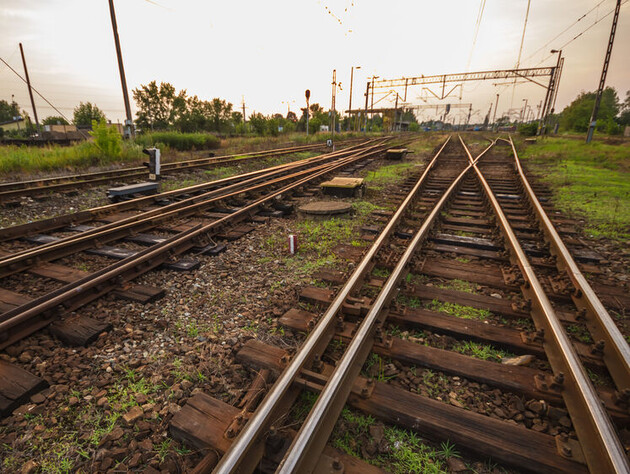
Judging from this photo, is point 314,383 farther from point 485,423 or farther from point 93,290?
point 93,290

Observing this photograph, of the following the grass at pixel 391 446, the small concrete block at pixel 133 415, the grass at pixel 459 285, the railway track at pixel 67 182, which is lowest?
the small concrete block at pixel 133 415

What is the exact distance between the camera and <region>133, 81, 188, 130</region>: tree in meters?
69.8

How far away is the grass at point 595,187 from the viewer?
19.1 ft

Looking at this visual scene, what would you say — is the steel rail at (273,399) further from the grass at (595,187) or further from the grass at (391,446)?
the grass at (595,187)

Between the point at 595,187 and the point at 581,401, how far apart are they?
968 cm

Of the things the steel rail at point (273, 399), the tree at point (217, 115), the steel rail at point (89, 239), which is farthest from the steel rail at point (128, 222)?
the tree at point (217, 115)

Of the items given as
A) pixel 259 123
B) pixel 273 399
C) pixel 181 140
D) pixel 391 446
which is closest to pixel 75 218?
pixel 273 399

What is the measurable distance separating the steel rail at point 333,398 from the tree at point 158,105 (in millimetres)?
77656

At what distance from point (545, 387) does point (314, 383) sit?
1.55 m

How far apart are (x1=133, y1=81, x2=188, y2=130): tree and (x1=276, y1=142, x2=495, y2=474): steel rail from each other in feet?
255

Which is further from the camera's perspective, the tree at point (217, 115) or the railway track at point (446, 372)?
the tree at point (217, 115)

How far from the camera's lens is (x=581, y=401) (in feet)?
6.21

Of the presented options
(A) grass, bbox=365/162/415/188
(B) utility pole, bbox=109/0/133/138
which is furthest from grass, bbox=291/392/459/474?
(B) utility pole, bbox=109/0/133/138

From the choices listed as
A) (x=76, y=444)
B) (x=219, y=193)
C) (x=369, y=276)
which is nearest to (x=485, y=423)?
(x=369, y=276)
